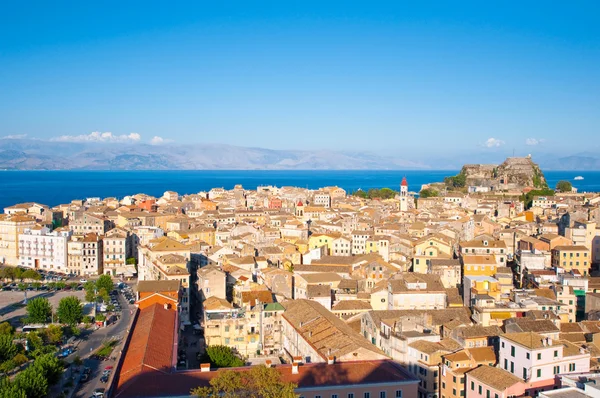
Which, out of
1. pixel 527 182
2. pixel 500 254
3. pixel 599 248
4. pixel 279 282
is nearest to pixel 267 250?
pixel 279 282

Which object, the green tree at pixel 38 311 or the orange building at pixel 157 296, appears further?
the green tree at pixel 38 311

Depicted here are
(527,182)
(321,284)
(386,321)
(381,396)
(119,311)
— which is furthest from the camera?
(527,182)

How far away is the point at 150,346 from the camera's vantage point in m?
24.3

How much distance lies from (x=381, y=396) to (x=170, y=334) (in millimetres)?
10531

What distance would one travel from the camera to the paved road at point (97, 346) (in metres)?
26.7

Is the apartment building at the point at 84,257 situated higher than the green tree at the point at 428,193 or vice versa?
the green tree at the point at 428,193

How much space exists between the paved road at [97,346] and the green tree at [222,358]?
4.28m

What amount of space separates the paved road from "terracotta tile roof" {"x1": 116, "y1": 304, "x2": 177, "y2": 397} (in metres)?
1.95

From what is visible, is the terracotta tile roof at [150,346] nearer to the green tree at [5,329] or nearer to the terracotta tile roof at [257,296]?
the terracotta tile roof at [257,296]

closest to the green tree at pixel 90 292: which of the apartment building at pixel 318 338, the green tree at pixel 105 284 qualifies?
the green tree at pixel 105 284

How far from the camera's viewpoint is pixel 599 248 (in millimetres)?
45219

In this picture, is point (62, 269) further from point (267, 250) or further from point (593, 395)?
point (593, 395)

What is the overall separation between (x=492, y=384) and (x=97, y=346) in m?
21.7

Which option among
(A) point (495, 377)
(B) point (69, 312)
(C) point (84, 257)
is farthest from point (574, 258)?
(C) point (84, 257)
